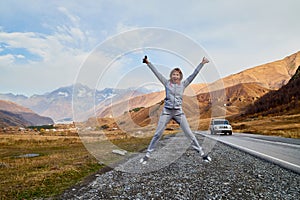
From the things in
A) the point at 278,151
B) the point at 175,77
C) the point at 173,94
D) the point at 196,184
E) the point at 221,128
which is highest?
the point at 175,77

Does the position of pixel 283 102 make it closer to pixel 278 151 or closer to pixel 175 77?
pixel 278 151

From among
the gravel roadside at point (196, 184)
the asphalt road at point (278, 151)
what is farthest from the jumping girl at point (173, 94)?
the asphalt road at point (278, 151)

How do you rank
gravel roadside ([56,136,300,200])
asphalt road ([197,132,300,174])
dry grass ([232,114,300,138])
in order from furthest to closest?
dry grass ([232,114,300,138]) < asphalt road ([197,132,300,174]) < gravel roadside ([56,136,300,200])

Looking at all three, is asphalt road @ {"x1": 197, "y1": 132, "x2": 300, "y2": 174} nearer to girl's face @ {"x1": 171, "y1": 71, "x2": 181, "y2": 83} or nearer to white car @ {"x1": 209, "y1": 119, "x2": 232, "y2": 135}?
girl's face @ {"x1": 171, "y1": 71, "x2": 181, "y2": 83}

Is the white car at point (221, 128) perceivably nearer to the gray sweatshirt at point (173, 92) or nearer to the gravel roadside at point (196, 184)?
the gravel roadside at point (196, 184)

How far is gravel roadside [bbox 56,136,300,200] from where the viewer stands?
755 centimetres

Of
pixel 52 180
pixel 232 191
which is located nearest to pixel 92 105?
pixel 52 180

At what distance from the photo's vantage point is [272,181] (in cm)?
895

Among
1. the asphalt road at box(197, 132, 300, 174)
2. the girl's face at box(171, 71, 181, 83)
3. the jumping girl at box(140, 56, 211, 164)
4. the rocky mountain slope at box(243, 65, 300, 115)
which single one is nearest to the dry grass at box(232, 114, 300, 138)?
the asphalt road at box(197, 132, 300, 174)

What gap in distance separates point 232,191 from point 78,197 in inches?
173

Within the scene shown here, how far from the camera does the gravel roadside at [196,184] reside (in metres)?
7.55

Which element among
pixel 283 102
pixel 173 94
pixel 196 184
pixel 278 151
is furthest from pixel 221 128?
pixel 283 102

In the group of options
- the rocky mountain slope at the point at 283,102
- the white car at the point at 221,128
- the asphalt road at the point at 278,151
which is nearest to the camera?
the asphalt road at the point at 278,151

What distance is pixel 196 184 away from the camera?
877 centimetres
